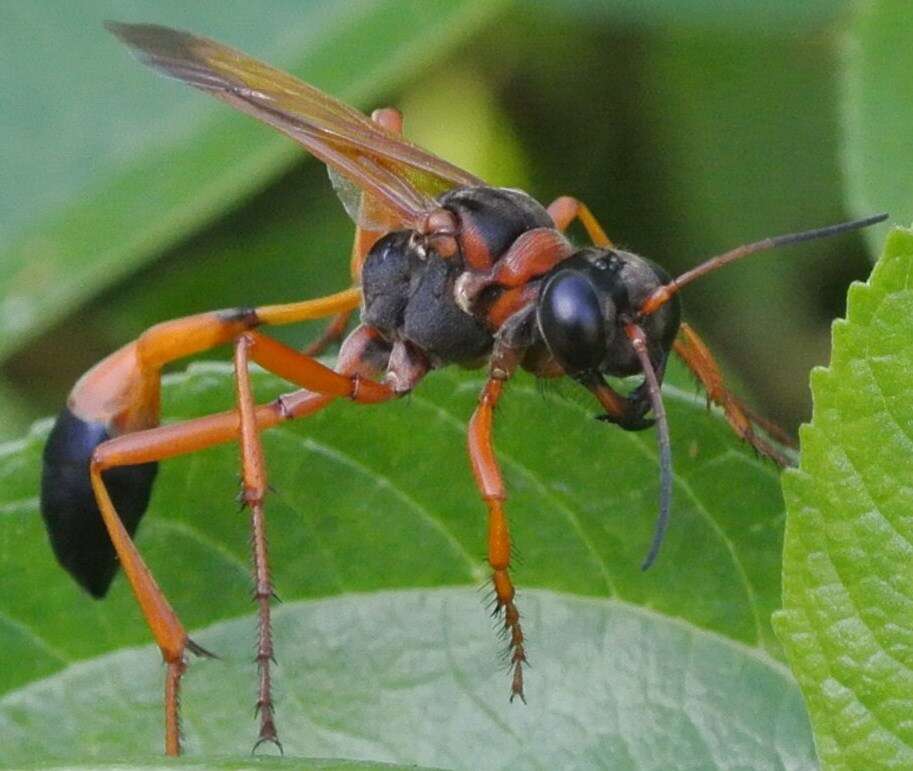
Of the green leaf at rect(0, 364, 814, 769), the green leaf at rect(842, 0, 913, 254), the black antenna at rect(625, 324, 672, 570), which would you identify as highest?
the green leaf at rect(842, 0, 913, 254)

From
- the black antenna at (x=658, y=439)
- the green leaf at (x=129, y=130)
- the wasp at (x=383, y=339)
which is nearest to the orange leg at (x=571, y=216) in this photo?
the wasp at (x=383, y=339)

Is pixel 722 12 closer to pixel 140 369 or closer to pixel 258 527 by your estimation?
pixel 140 369

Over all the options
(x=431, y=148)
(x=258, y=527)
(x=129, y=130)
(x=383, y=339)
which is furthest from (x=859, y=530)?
(x=431, y=148)

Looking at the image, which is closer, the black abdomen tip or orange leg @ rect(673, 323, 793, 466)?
the black abdomen tip

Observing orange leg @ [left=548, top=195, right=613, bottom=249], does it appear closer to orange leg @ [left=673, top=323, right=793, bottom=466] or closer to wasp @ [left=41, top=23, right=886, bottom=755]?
wasp @ [left=41, top=23, right=886, bottom=755]

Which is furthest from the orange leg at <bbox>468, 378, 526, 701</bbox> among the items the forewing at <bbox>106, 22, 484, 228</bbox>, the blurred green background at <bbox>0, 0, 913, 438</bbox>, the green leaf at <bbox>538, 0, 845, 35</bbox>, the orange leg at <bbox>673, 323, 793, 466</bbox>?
the green leaf at <bbox>538, 0, 845, 35</bbox>

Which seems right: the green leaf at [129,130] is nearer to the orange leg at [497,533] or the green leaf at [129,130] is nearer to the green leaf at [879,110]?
the green leaf at [879,110]
